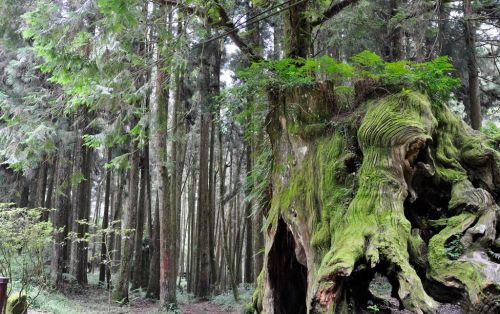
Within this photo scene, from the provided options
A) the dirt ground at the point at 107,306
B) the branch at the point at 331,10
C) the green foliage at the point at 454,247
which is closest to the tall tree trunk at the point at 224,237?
the dirt ground at the point at 107,306

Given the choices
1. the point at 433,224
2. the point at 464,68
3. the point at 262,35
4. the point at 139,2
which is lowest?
the point at 433,224

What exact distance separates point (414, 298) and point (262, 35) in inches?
654

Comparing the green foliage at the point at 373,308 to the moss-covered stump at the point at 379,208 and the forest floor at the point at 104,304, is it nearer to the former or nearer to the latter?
the moss-covered stump at the point at 379,208

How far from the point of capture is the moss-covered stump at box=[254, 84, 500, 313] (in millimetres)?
4270

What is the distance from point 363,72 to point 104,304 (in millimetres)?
13579

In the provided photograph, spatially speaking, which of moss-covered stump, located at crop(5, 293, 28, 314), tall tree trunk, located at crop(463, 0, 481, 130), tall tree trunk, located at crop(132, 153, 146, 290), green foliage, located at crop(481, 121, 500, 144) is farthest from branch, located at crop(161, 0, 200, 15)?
tall tree trunk, located at crop(132, 153, 146, 290)

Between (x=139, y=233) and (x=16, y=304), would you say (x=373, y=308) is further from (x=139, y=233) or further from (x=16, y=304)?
(x=139, y=233)

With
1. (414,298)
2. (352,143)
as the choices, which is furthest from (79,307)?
(414,298)

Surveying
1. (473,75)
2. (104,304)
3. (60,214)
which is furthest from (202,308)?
(473,75)

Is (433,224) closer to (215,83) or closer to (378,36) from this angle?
(378,36)

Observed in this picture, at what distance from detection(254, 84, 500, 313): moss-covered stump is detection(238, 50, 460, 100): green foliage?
0.22m

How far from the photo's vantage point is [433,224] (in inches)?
220

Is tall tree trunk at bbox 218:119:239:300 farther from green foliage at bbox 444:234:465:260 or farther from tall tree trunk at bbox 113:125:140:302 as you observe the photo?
green foliage at bbox 444:234:465:260

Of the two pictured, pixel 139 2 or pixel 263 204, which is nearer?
pixel 139 2
